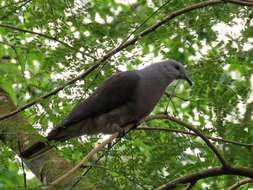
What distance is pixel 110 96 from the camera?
5.07 m

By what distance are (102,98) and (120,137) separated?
0.74 metres

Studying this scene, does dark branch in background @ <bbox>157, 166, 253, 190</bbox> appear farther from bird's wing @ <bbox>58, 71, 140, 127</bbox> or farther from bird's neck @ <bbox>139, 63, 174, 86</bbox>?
bird's neck @ <bbox>139, 63, 174, 86</bbox>

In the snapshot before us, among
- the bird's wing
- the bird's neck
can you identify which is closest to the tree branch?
the bird's wing

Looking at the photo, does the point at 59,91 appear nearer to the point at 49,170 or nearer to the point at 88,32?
the point at 49,170

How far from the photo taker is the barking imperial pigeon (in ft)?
16.1

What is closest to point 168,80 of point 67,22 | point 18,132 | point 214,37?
point 214,37

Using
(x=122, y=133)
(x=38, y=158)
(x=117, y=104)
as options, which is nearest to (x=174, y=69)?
(x=117, y=104)

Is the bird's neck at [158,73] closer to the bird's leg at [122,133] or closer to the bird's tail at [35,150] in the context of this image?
the bird's leg at [122,133]

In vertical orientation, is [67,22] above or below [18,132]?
above

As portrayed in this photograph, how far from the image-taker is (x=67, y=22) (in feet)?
16.0

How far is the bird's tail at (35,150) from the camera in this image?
426 centimetres

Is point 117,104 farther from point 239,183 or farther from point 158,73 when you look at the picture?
point 239,183

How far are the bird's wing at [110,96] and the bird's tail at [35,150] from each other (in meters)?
0.62

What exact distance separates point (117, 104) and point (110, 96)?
9 cm
